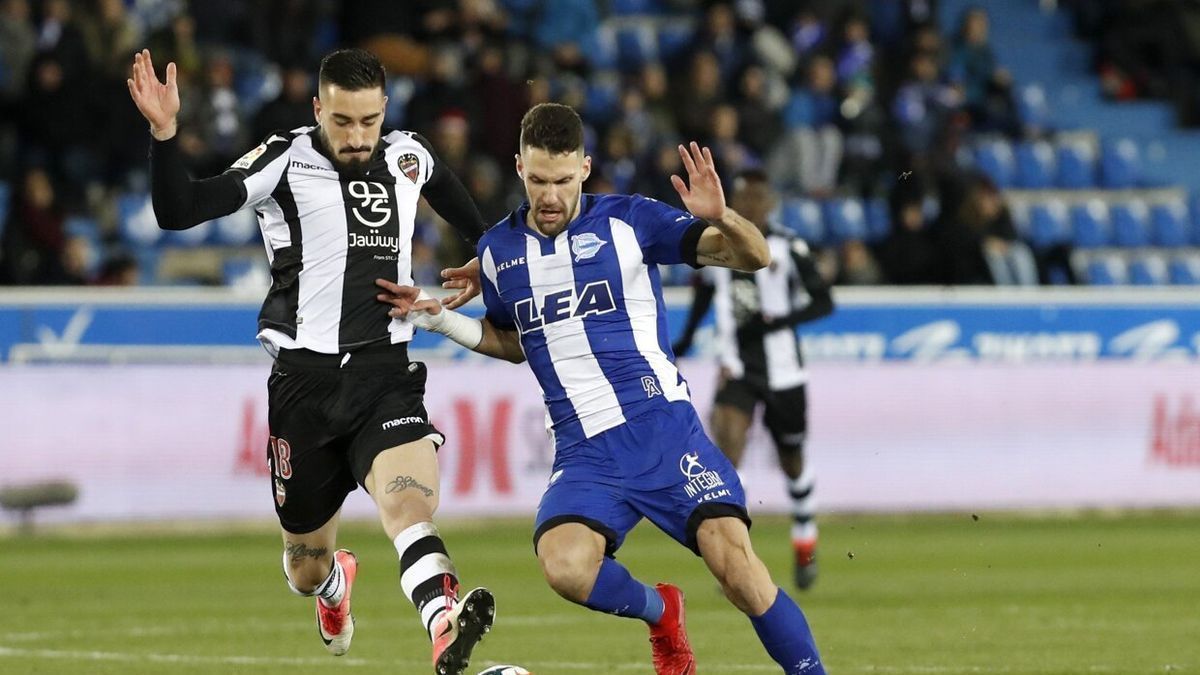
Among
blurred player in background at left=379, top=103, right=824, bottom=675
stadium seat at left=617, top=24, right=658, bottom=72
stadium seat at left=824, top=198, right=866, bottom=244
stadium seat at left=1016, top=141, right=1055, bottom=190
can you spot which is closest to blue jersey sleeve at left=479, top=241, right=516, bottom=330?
blurred player in background at left=379, top=103, right=824, bottom=675

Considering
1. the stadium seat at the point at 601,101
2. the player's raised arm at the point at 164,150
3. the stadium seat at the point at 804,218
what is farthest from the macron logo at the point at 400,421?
the stadium seat at the point at 804,218

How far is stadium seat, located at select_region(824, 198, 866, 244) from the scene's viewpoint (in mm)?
20328

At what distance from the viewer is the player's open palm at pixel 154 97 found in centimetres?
730

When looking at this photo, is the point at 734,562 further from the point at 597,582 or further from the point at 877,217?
the point at 877,217

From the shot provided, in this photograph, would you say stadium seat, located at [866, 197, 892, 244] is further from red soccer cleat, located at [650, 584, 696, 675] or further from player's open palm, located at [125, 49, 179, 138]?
player's open palm, located at [125, 49, 179, 138]

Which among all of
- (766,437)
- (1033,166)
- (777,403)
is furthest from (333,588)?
(1033,166)

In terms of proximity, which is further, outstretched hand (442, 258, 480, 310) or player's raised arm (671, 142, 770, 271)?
outstretched hand (442, 258, 480, 310)

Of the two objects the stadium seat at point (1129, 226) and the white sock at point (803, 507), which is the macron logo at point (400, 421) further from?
the stadium seat at point (1129, 226)

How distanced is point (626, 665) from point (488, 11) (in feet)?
39.9

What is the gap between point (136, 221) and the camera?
723 inches

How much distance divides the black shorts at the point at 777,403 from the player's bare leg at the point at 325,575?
14.5 feet

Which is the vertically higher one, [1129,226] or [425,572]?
[425,572]

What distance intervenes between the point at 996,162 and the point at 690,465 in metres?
15.1

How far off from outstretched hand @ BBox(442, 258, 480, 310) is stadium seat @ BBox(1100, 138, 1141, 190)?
15417mm
